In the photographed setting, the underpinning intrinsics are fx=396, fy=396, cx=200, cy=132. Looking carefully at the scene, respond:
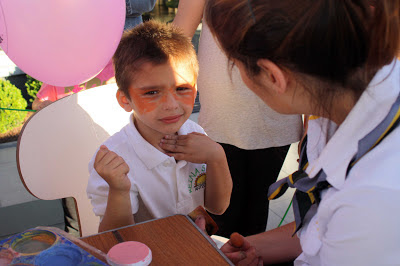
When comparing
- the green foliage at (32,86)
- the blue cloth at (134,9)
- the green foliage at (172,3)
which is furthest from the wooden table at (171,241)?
the green foliage at (172,3)

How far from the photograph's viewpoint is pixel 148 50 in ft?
3.91

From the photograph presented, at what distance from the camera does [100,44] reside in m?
1.34

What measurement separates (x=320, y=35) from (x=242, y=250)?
2.29 ft

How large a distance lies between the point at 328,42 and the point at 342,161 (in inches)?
8.6

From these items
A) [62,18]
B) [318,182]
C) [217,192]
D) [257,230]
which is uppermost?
[62,18]

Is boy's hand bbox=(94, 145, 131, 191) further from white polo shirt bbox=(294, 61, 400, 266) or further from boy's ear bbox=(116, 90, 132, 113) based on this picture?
white polo shirt bbox=(294, 61, 400, 266)

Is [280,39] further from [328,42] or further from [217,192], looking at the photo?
[217,192]

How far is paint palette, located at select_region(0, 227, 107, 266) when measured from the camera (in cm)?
69

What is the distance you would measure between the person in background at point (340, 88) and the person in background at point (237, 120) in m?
0.76

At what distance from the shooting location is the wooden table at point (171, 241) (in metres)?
0.83

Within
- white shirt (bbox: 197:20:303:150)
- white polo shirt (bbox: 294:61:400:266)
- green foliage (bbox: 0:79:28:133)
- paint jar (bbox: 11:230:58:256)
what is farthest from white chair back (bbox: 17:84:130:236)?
green foliage (bbox: 0:79:28:133)

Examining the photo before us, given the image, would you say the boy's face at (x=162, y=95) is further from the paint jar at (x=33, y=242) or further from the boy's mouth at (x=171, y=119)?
the paint jar at (x=33, y=242)

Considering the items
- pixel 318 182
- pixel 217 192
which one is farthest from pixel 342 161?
pixel 217 192

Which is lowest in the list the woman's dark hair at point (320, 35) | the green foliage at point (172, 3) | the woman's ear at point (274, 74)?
the green foliage at point (172, 3)
